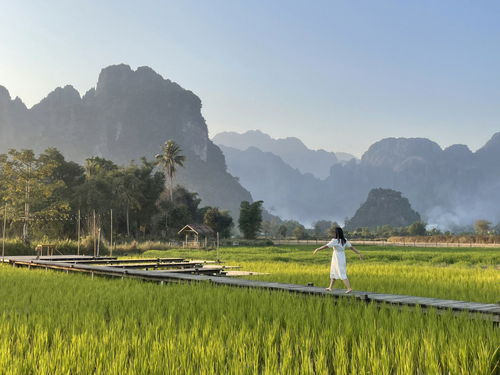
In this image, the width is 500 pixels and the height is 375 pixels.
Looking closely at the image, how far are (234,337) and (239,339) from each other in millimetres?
279

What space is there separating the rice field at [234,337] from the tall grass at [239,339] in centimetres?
2

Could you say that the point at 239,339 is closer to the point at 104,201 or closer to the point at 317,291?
the point at 317,291

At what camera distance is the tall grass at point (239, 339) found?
496 cm

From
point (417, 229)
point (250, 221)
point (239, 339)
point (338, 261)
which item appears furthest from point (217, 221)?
point (239, 339)

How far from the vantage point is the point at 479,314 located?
7242 mm

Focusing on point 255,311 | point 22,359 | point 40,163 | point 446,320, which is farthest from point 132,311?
point 40,163

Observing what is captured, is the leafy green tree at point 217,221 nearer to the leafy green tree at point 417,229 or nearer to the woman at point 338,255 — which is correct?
the leafy green tree at point 417,229

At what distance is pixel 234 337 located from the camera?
20.1ft

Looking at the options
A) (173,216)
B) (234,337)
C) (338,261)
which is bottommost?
(234,337)

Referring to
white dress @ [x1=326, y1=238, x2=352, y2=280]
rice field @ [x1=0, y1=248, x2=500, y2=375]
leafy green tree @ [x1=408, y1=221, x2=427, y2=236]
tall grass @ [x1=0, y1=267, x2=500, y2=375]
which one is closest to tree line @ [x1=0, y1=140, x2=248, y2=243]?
rice field @ [x1=0, y1=248, x2=500, y2=375]

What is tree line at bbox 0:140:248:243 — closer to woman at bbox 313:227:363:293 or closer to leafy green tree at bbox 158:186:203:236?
leafy green tree at bbox 158:186:203:236

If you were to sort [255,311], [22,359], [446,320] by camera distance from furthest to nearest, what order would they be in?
[255,311] → [446,320] → [22,359]

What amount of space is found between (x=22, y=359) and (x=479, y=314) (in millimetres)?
5868

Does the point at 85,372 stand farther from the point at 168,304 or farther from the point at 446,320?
the point at 446,320
